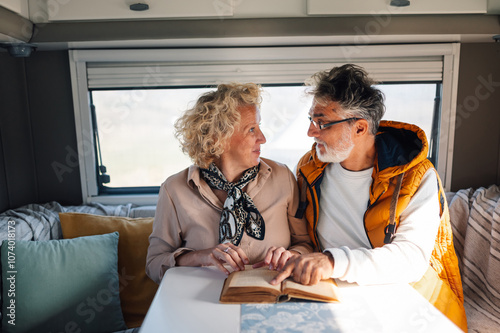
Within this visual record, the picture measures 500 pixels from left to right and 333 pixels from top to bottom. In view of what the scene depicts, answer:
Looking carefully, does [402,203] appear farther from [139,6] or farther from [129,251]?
[139,6]

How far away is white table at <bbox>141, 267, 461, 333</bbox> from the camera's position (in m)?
1.06

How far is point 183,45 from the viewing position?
2.39 metres

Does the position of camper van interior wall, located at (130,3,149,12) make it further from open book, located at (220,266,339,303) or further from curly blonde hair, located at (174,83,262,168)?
open book, located at (220,266,339,303)

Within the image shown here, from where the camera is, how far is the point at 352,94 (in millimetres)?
1755

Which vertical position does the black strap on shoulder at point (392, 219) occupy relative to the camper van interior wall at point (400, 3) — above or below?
below

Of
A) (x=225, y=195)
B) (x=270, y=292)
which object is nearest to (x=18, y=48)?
(x=225, y=195)

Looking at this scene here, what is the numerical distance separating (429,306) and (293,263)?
451 millimetres

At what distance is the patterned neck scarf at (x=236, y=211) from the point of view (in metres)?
1.63

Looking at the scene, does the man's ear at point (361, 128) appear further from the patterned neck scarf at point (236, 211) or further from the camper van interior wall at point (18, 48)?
the camper van interior wall at point (18, 48)

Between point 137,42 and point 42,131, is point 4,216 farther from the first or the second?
point 137,42

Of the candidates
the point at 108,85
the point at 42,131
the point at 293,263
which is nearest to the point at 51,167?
the point at 42,131

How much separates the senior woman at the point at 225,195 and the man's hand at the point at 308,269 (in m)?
0.29

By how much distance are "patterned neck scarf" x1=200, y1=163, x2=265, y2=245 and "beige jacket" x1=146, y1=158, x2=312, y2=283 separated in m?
0.04

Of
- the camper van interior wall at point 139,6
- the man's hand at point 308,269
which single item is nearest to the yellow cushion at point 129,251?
the man's hand at point 308,269
